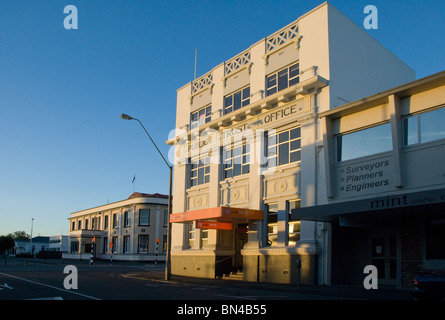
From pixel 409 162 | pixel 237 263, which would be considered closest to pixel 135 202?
pixel 237 263

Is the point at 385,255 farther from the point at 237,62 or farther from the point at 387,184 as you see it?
the point at 237,62

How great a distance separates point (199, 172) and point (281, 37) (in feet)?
33.9

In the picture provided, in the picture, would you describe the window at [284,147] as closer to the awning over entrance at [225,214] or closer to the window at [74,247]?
the awning over entrance at [225,214]

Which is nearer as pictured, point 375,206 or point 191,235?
point 375,206

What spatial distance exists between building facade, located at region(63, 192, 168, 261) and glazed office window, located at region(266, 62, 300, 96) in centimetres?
3292

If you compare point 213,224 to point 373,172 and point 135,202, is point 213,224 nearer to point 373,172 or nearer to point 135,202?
point 373,172

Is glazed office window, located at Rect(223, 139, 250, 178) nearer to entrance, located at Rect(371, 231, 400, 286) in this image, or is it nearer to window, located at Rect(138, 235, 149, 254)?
entrance, located at Rect(371, 231, 400, 286)

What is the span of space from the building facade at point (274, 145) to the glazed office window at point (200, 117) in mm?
139

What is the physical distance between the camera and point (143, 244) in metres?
55.7

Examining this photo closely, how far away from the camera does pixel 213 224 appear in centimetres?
2428

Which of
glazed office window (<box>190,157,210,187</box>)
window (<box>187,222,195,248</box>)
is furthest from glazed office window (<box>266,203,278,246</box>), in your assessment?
window (<box>187,222,195,248</box>)

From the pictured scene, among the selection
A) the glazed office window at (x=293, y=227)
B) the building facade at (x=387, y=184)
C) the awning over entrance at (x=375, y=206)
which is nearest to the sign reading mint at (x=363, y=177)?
the building facade at (x=387, y=184)

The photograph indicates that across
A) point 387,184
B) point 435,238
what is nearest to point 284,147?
point 387,184

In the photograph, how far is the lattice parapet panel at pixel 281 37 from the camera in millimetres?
22891
